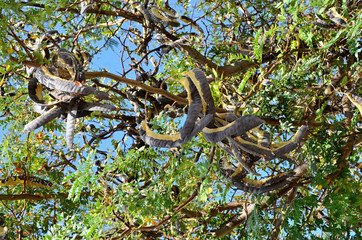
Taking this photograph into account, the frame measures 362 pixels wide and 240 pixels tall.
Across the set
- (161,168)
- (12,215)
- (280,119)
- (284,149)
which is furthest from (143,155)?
(12,215)

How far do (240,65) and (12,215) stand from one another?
176cm

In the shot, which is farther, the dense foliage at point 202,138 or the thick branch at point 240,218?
the thick branch at point 240,218

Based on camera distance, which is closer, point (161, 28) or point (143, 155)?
point (143, 155)

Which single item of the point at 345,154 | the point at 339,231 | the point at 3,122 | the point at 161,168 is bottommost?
the point at 339,231

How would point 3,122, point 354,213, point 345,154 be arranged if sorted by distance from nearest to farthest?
point 354,213
point 345,154
point 3,122

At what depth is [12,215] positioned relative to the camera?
2.57 metres

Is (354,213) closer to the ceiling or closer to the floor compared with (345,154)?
closer to the floor

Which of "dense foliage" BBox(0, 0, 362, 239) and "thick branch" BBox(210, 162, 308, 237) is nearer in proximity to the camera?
"dense foliage" BBox(0, 0, 362, 239)

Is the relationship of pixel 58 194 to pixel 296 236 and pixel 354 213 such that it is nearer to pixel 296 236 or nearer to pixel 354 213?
pixel 296 236

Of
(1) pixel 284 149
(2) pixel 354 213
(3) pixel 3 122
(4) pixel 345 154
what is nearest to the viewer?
(1) pixel 284 149

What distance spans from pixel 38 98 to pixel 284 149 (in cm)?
69

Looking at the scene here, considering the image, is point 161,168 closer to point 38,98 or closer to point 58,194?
point 38,98

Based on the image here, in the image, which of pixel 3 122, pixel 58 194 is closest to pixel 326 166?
pixel 58 194

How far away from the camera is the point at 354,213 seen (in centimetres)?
169
